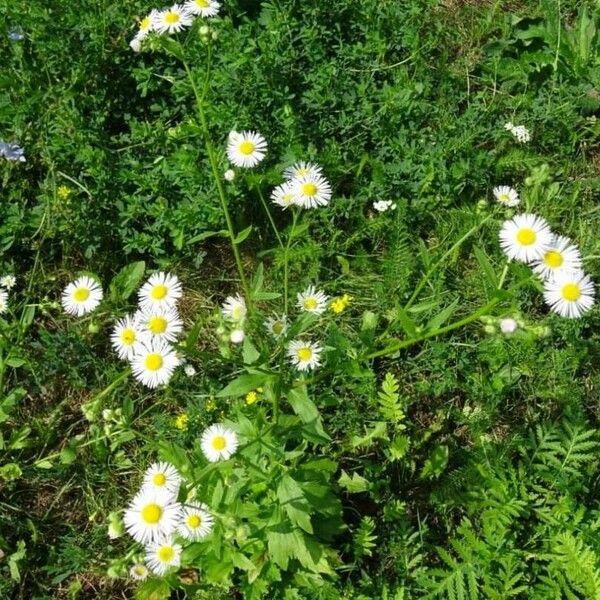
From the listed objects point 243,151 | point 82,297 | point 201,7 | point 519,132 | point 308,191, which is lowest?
point 82,297

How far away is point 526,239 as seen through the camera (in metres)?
1.99

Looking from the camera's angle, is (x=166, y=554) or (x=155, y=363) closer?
(x=155, y=363)

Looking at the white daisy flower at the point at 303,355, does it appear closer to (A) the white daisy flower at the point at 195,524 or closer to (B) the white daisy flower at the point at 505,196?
(A) the white daisy flower at the point at 195,524

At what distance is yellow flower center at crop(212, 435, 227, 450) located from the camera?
7.52 ft

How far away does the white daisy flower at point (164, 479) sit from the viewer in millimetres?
2121

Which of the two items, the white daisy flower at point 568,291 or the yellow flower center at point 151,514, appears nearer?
the white daisy flower at point 568,291

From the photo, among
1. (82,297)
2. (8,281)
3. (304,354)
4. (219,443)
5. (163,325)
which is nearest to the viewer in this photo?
(163,325)

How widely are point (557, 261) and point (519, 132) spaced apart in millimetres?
1407

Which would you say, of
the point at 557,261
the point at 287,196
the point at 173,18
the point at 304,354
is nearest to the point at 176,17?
the point at 173,18

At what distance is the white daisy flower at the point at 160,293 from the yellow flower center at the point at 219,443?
470mm

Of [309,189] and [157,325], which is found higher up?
[309,189]

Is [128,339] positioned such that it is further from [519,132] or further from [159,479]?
[519,132]

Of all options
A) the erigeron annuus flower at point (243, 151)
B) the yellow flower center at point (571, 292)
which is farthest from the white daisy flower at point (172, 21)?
the yellow flower center at point (571, 292)

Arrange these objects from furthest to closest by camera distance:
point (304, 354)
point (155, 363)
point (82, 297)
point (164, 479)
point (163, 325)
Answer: point (304, 354) → point (82, 297) → point (164, 479) → point (155, 363) → point (163, 325)
